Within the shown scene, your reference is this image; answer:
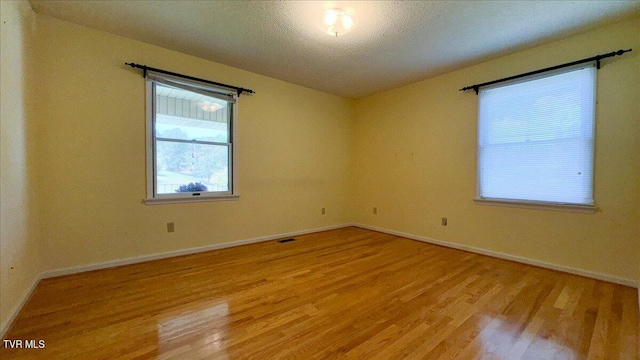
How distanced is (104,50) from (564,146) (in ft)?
17.1

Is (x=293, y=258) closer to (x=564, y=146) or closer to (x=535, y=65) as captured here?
(x=564, y=146)

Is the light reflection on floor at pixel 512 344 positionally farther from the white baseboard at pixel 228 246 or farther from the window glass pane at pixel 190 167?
the window glass pane at pixel 190 167

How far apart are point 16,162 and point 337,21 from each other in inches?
115

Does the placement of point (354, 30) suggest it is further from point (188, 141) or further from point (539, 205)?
point (539, 205)

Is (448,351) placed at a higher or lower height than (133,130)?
lower

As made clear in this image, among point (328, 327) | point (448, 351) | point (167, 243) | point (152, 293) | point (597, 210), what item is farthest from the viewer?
point (167, 243)

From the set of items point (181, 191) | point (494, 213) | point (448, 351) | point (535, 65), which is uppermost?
point (535, 65)

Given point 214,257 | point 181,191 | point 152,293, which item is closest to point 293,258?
point 214,257

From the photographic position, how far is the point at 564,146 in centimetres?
282

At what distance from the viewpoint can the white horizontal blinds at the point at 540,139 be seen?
2725 millimetres

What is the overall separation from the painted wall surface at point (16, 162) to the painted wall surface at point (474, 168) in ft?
14.8

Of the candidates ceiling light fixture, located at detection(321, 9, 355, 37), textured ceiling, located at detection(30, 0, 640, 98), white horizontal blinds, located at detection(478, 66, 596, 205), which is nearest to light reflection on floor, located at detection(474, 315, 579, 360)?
white horizontal blinds, located at detection(478, 66, 596, 205)

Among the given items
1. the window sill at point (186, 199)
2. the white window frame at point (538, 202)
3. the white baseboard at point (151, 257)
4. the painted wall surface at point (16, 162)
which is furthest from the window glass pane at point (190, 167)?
the white window frame at point (538, 202)

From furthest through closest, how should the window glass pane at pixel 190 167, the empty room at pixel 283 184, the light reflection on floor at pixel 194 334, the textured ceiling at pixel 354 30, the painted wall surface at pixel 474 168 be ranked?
the window glass pane at pixel 190 167
the painted wall surface at pixel 474 168
the textured ceiling at pixel 354 30
the empty room at pixel 283 184
the light reflection on floor at pixel 194 334
